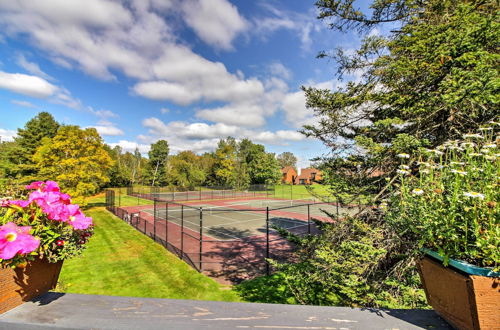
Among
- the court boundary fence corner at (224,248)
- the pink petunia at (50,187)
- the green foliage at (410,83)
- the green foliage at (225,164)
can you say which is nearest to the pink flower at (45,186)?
the pink petunia at (50,187)

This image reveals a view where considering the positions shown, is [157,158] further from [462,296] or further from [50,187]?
[462,296]

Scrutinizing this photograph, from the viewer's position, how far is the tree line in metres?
15.1

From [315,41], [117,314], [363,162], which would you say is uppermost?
[315,41]

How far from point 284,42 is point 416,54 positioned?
5.42 m

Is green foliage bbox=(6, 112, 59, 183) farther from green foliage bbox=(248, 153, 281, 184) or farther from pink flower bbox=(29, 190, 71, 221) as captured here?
green foliage bbox=(248, 153, 281, 184)

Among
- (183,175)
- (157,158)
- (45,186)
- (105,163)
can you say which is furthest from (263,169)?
(45,186)

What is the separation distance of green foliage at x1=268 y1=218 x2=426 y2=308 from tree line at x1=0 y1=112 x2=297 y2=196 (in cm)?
397

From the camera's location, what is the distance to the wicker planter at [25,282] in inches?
39.2

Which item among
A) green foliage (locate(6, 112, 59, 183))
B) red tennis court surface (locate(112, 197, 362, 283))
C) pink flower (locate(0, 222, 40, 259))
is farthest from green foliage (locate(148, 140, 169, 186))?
pink flower (locate(0, 222, 40, 259))

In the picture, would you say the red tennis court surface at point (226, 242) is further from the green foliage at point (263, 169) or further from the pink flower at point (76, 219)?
the green foliage at point (263, 169)

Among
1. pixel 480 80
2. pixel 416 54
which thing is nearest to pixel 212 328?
pixel 480 80

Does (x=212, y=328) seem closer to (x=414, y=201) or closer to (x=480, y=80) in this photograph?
(x=414, y=201)

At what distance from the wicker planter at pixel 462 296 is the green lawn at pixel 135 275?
639cm

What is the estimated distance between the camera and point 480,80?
2525mm
